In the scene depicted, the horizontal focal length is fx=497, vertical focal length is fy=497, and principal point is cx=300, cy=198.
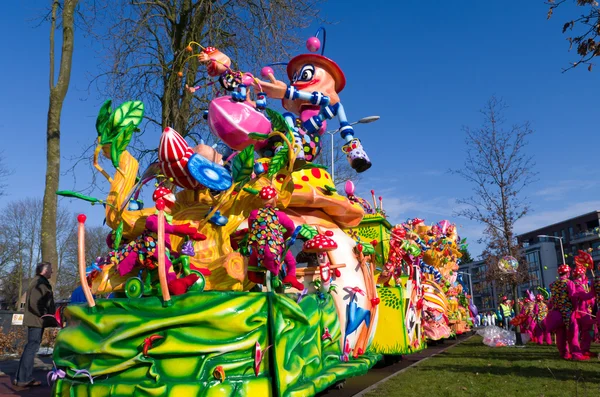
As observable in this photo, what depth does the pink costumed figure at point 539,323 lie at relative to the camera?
15.5 meters

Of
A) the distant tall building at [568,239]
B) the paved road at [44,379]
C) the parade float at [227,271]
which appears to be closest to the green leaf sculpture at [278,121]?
the parade float at [227,271]

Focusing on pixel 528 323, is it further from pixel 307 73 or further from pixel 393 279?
pixel 307 73

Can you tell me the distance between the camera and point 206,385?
12.7 feet

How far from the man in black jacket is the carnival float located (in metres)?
2.01

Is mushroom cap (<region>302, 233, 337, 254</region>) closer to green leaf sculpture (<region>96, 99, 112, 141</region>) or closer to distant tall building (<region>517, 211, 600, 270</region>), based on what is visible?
green leaf sculpture (<region>96, 99, 112, 141</region>)

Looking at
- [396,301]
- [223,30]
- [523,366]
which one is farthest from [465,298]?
[223,30]

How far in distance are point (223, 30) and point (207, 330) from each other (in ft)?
27.9

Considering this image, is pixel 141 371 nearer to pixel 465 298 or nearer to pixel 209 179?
pixel 209 179

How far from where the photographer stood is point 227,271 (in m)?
5.01

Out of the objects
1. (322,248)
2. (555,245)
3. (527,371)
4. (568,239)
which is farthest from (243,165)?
(555,245)

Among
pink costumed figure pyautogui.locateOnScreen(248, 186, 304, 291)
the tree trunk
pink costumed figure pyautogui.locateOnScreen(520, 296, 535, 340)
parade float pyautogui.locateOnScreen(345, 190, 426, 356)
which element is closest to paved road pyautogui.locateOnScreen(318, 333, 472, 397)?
parade float pyautogui.locateOnScreen(345, 190, 426, 356)

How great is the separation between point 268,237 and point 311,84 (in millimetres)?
3780

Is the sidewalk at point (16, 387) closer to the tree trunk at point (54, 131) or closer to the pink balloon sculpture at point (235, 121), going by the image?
the tree trunk at point (54, 131)

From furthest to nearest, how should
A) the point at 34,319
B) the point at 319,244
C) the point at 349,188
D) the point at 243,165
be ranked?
the point at 349,188
the point at 34,319
the point at 319,244
the point at 243,165
